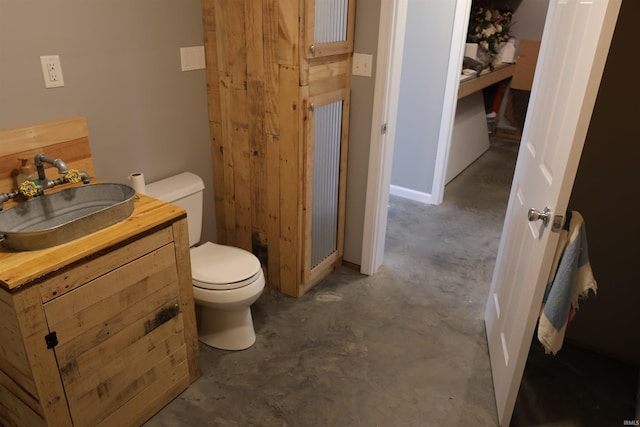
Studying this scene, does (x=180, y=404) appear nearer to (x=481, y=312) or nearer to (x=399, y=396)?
(x=399, y=396)

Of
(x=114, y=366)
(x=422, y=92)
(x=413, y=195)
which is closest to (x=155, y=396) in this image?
(x=114, y=366)

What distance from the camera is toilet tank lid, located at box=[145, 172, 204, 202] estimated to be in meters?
2.12

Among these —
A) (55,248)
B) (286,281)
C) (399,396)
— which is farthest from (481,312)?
(55,248)

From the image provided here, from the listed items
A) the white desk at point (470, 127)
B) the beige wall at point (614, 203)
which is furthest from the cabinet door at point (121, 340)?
the white desk at point (470, 127)

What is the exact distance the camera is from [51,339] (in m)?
1.37

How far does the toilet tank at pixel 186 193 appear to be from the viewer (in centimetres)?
214

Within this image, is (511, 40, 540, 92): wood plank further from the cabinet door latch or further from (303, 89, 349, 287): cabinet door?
the cabinet door latch

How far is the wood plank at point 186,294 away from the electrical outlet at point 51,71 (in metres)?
0.75

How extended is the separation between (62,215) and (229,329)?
89cm

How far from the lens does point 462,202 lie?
388 cm

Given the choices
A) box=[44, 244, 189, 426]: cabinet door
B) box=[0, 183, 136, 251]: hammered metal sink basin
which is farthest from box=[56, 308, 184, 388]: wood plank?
box=[0, 183, 136, 251]: hammered metal sink basin

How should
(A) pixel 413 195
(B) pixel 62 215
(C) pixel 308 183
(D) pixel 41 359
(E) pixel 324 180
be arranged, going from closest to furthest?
1. (D) pixel 41 359
2. (B) pixel 62 215
3. (C) pixel 308 183
4. (E) pixel 324 180
5. (A) pixel 413 195

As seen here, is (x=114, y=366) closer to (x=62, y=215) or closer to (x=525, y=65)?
(x=62, y=215)

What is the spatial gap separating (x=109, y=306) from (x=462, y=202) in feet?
10.1
